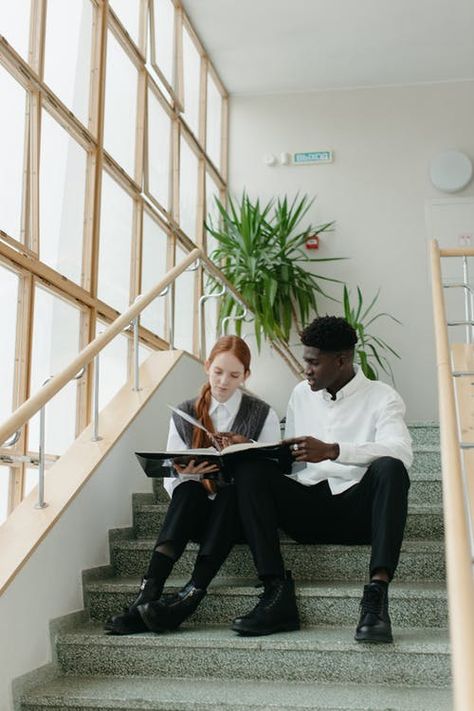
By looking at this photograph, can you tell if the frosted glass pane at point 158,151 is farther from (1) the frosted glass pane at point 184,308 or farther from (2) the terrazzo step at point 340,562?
(2) the terrazzo step at point 340,562

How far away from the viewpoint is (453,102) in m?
7.11

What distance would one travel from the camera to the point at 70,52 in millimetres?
4578

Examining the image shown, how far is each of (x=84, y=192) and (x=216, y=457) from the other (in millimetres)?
2201

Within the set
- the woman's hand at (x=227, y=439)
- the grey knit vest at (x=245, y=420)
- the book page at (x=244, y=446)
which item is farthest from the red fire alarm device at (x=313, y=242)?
the book page at (x=244, y=446)

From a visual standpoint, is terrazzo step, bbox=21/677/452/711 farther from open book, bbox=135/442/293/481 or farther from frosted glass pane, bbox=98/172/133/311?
frosted glass pane, bbox=98/172/133/311

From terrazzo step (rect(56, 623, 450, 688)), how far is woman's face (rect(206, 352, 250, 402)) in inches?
32.0

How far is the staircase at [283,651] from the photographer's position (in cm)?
241

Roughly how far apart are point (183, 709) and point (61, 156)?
2.78 m

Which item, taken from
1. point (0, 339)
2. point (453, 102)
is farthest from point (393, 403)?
point (453, 102)

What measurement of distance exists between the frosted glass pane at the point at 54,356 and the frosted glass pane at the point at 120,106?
3.62ft

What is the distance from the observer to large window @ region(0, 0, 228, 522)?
3891mm

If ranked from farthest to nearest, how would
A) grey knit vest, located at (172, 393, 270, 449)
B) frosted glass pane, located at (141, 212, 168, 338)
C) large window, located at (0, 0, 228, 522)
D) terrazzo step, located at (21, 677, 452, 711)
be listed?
frosted glass pane, located at (141, 212, 168, 338) → large window, located at (0, 0, 228, 522) → grey knit vest, located at (172, 393, 270, 449) → terrazzo step, located at (21, 677, 452, 711)

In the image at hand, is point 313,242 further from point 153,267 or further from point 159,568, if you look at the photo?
point 159,568

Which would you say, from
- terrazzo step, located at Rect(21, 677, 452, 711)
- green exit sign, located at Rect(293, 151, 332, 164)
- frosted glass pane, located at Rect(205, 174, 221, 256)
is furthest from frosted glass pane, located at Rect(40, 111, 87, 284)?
green exit sign, located at Rect(293, 151, 332, 164)
